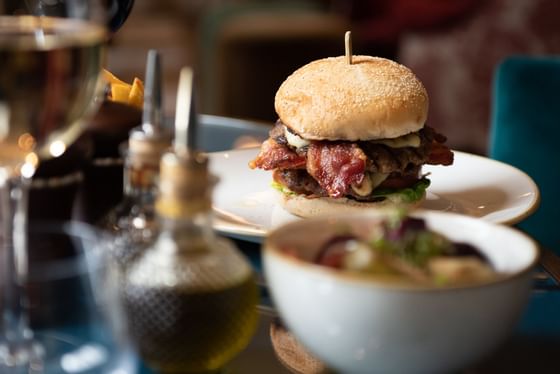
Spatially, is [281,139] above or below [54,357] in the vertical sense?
below

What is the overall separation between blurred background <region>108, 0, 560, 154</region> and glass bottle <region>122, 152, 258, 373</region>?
11.2 feet

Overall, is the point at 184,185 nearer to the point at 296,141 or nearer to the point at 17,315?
the point at 17,315

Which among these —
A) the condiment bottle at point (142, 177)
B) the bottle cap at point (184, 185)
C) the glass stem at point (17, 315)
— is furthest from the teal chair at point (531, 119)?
the glass stem at point (17, 315)

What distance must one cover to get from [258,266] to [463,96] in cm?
324

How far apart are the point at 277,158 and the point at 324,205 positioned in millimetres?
101

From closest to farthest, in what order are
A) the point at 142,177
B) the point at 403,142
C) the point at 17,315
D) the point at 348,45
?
the point at 17,315, the point at 142,177, the point at 348,45, the point at 403,142

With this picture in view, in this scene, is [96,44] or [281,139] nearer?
[96,44]

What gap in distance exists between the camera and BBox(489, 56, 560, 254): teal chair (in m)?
2.09

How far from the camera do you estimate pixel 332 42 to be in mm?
5582

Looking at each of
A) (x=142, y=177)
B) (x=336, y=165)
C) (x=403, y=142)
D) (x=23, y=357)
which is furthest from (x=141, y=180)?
(x=403, y=142)

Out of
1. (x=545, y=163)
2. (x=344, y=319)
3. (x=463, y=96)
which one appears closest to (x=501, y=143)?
(x=545, y=163)

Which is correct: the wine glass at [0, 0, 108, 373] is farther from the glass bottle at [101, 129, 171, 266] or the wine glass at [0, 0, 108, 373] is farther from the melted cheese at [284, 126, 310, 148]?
the melted cheese at [284, 126, 310, 148]

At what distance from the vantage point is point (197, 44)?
6.33 metres

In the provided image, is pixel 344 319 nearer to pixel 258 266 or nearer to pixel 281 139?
pixel 258 266
